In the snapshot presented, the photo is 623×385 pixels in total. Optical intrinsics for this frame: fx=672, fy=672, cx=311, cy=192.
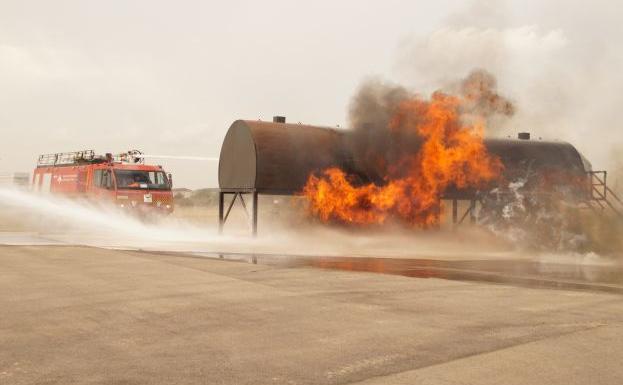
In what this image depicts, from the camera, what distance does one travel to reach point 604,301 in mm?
11539

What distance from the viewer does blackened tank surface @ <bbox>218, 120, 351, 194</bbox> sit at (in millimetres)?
26562

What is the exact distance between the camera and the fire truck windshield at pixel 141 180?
30062 mm

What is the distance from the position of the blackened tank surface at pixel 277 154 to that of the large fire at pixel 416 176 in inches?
23.7

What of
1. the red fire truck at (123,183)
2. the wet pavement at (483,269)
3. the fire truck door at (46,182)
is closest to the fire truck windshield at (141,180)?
the red fire truck at (123,183)

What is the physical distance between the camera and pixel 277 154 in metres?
26.9

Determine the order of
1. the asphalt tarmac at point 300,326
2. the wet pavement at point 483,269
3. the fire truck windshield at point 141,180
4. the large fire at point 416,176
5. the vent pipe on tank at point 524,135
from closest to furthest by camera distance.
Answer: the asphalt tarmac at point 300,326 → the wet pavement at point 483,269 → the large fire at point 416,176 → the fire truck windshield at point 141,180 → the vent pipe on tank at point 524,135

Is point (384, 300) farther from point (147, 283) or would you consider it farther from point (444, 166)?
point (444, 166)

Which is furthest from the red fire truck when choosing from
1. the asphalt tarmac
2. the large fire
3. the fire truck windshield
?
the asphalt tarmac

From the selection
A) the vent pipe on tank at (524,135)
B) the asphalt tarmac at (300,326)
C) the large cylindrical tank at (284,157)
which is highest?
the vent pipe on tank at (524,135)

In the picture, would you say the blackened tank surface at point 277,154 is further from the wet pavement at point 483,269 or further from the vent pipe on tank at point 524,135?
the vent pipe on tank at point 524,135

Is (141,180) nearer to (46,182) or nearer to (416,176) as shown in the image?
(46,182)

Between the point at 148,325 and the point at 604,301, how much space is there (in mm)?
7659

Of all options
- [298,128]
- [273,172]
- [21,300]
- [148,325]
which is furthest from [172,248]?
[148,325]

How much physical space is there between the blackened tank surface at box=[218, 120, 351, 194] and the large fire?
0.60 meters
